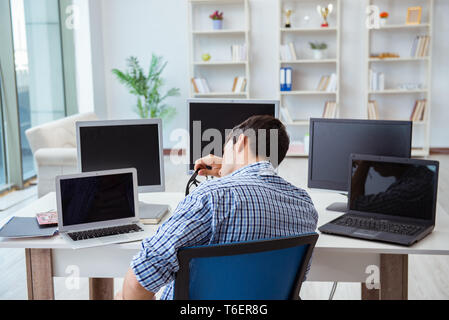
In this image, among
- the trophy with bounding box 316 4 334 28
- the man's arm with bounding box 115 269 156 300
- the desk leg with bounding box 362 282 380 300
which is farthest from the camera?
the trophy with bounding box 316 4 334 28

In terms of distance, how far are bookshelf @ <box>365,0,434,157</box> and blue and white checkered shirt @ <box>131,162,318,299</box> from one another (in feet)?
18.4

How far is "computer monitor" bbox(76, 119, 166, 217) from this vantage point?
7.85 ft

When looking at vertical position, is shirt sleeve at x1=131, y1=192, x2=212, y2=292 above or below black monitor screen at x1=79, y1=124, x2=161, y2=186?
below

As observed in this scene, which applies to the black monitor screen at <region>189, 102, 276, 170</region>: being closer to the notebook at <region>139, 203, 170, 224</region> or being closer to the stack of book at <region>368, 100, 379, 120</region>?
the notebook at <region>139, 203, 170, 224</region>

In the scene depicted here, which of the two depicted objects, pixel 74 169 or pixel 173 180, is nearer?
pixel 74 169

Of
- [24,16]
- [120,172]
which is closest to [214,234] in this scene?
[120,172]

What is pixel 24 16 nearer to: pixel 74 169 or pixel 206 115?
pixel 74 169


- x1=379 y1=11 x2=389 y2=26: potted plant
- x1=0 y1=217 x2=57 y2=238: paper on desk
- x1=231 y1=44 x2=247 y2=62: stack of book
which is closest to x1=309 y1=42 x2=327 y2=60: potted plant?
x1=379 y1=11 x2=389 y2=26: potted plant

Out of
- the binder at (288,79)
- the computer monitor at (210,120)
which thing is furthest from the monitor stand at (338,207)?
the binder at (288,79)

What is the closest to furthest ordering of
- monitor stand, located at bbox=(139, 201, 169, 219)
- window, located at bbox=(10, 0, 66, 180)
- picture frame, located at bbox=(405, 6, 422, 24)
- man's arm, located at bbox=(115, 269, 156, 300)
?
1. man's arm, located at bbox=(115, 269, 156, 300)
2. monitor stand, located at bbox=(139, 201, 169, 219)
3. window, located at bbox=(10, 0, 66, 180)
4. picture frame, located at bbox=(405, 6, 422, 24)

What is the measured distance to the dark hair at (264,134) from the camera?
5.67 ft

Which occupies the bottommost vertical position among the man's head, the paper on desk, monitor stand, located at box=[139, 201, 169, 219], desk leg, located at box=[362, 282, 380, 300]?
desk leg, located at box=[362, 282, 380, 300]
